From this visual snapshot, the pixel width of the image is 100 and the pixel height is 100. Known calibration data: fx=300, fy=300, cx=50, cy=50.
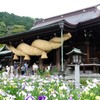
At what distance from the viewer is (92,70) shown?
59.8ft

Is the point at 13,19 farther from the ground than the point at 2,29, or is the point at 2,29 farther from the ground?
the point at 13,19

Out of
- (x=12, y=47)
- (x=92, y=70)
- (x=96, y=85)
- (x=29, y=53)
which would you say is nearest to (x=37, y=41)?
(x=29, y=53)

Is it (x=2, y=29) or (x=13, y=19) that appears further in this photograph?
(x=13, y=19)

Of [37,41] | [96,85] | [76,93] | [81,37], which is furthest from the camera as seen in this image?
[37,41]

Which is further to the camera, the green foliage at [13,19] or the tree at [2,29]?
the green foliage at [13,19]

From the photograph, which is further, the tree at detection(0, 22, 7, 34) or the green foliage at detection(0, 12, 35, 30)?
the green foliage at detection(0, 12, 35, 30)

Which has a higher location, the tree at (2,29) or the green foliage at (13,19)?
the green foliage at (13,19)

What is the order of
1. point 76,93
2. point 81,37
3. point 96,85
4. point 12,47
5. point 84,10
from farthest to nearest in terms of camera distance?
point 84,10, point 12,47, point 81,37, point 96,85, point 76,93

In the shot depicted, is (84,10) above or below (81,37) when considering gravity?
above

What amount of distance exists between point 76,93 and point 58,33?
15.5m

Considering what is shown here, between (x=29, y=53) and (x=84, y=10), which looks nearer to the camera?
(x=29, y=53)

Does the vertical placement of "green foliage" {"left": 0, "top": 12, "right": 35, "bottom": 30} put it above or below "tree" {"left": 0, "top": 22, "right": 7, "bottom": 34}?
above

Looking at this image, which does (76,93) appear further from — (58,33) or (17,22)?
(17,22)

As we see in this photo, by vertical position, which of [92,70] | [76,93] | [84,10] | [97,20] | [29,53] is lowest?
[76,93]
